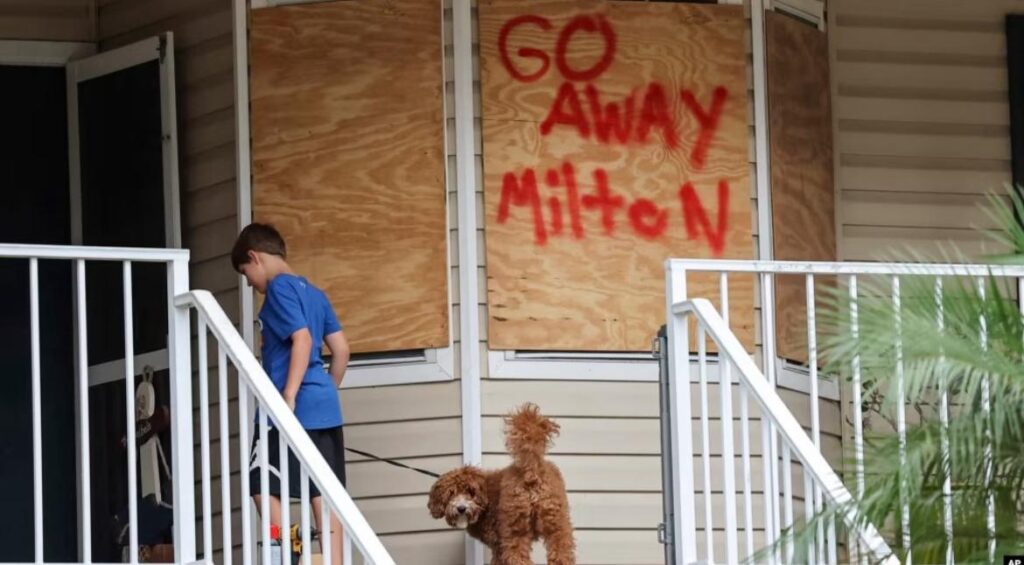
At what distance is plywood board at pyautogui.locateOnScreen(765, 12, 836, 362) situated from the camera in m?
9.05

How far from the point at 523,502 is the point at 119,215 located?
2.63 meters

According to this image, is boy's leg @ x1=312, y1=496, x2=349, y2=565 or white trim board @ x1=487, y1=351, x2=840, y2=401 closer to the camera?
boy's leg @ x1=312, y1=496, x2=349, y2=565

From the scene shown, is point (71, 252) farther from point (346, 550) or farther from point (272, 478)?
point (346, 550)

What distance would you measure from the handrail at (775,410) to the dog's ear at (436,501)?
1.26 m

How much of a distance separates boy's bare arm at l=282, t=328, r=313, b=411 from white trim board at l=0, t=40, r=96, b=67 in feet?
8.42

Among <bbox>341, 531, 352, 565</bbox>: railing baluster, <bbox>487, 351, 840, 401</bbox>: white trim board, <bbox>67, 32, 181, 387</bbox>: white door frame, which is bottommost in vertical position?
<bbox>341, 531, 352, 565</bbox>: railing baluster

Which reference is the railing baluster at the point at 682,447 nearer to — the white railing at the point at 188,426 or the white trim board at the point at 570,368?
the white railing at the point at 188,426

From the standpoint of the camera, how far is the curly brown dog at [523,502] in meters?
7.66

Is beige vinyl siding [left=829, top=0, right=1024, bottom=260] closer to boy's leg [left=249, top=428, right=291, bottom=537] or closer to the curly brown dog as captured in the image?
the curly brown dog

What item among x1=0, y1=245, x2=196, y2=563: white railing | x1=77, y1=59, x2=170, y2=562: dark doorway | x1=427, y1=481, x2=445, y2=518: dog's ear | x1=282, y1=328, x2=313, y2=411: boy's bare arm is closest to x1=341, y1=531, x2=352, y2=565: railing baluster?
x1=0, y1=245, x2=196, y2=563: white railing

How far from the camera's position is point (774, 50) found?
9.13m

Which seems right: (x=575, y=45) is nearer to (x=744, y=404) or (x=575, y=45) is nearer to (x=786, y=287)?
(x=786, y=287)

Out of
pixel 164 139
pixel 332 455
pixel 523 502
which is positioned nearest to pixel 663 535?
pixel 523 502

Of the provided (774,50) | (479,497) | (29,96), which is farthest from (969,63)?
(29,96)
